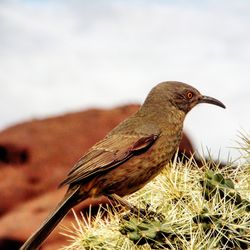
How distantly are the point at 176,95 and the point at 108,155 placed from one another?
804 mm

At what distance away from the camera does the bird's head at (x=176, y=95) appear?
6777mm

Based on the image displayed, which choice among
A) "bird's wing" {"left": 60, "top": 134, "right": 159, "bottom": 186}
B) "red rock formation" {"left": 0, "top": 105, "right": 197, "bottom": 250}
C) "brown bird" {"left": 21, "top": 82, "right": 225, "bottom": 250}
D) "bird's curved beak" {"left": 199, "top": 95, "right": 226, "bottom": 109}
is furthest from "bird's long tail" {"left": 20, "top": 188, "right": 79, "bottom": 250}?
"red rock formation" {"left": 0, "top": 105, "right": 197, "bottom": 250}

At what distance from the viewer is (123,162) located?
20.9 feet

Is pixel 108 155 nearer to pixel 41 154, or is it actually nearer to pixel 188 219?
pixel 188 219

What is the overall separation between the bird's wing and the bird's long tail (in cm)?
17

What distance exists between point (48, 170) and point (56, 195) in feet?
6.97

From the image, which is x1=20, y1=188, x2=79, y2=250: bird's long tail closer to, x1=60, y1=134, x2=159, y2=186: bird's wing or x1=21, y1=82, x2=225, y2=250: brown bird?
x1=21, y1=82, x2=225, y2=250: brown bird

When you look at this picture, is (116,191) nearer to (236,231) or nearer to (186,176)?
(186,176)

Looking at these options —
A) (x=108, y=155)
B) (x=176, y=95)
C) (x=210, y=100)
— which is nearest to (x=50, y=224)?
(x=108, y=155)

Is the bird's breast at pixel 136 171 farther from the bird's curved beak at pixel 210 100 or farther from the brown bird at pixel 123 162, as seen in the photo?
the bird's curved beak at pixel 210 100

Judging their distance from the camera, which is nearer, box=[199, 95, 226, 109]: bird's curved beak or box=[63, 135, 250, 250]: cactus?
box=[63, 135, 250, 250]: cactus

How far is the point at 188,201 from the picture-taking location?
19.0 feet

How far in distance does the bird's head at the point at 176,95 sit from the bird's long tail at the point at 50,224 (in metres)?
1.02

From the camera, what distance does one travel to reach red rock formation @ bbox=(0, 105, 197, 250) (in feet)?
50.6
